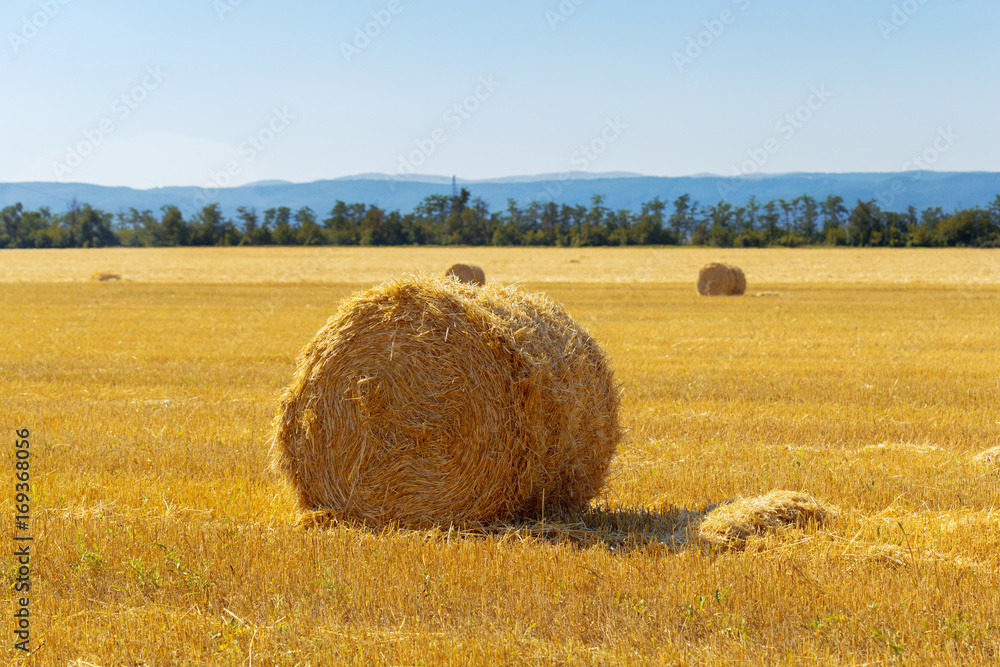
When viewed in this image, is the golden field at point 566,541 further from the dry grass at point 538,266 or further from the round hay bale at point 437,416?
the dry grass at point 538,266

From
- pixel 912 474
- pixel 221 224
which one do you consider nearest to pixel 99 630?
pixel 912 474

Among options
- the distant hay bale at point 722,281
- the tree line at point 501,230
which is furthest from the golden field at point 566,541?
the tree line at point 501,230

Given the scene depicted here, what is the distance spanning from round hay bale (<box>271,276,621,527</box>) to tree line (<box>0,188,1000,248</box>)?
88.1m

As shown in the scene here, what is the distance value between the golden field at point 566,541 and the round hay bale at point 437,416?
309 mm

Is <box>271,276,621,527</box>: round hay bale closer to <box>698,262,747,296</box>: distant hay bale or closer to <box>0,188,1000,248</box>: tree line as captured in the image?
<box>698,262,747,296</box>: distant hay bale

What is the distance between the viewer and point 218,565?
5535 mm

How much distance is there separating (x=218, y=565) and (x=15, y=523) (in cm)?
183

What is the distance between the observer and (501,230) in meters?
101

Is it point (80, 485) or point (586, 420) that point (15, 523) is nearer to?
point (80, 485)

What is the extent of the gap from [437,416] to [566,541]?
4.20 ft

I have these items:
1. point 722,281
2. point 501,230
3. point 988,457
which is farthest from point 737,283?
point 501,230

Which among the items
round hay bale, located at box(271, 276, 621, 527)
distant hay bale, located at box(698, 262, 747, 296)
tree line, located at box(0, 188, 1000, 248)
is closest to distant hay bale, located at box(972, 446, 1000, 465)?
round hay bale, located at box(271, 276, 621, 527)

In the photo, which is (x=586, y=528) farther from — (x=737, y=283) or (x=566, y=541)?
(x=737, y=283)

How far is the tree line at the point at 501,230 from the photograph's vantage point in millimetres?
88312
